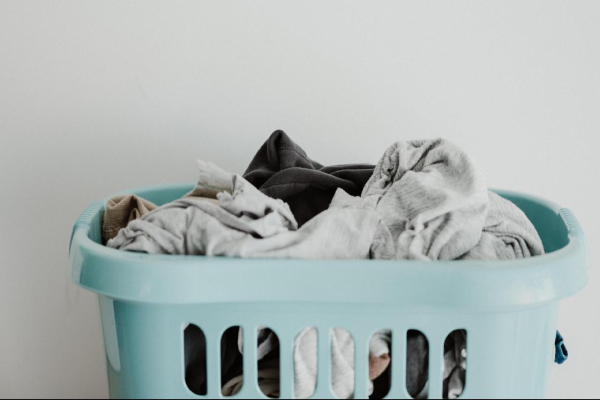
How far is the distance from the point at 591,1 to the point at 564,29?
0.06 meters

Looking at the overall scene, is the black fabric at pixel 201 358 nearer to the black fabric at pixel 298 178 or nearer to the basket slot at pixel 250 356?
the basket slot at pixel 250 356

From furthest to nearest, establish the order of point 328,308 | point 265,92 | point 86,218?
point 265,92
point 86,218
point 328,308

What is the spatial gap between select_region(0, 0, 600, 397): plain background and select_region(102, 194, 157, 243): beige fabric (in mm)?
269

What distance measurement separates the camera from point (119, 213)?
0.78 metres

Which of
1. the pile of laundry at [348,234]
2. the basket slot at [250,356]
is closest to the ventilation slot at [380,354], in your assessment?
the pile of laundry at [348,234]

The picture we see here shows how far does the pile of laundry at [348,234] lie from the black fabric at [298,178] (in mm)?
66

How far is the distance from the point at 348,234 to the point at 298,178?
0.17m

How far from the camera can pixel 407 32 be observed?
3.35ft

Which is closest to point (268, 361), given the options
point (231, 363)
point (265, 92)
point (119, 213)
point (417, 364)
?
point (231, 363)

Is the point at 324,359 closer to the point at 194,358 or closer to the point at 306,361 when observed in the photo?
the point at 306,361

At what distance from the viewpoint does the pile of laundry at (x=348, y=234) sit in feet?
1.99

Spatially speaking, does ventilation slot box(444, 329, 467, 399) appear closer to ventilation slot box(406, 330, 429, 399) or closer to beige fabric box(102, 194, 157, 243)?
ventilation slot box(406, 330, 429, 399)

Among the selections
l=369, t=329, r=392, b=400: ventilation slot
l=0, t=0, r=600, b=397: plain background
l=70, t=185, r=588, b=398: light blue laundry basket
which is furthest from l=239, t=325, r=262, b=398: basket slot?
l=0, t=0, r=600, b=397: plain background

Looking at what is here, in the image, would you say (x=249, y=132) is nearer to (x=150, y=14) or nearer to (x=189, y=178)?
(x=189, y=178)
